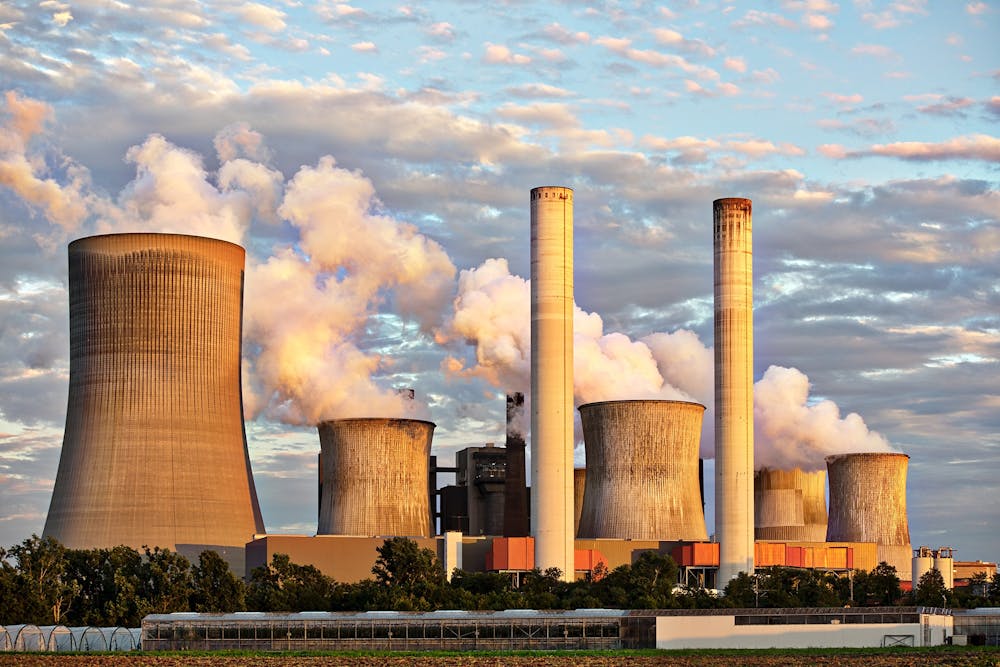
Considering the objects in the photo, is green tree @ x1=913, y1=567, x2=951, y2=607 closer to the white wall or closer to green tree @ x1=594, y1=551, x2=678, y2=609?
green tree @ x1=594, y1=551, x2=678, y2=609

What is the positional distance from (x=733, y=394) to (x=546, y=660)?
25865 millimetres

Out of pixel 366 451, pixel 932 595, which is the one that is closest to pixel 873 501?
pixel 932 595

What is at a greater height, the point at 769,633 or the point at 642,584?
the point at 642,584

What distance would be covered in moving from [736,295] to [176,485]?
78.7ft

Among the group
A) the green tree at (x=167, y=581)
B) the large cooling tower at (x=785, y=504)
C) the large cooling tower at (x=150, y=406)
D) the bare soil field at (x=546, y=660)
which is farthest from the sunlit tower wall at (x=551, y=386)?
the large cooling tower at (x=785, y=504)

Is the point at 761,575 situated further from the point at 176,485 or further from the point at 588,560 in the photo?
the point at 176,485

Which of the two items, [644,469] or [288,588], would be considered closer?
[288,588]

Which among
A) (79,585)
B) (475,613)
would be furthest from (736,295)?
(79,585)

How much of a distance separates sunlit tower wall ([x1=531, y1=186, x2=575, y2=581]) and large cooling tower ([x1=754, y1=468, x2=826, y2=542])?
66.6ft

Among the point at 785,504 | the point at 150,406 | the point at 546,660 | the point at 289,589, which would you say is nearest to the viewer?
the point at 546,660

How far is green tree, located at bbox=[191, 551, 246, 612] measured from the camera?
57.4m

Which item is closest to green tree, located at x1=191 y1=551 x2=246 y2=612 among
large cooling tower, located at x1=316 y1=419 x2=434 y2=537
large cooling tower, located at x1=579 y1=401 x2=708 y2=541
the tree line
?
the tree line

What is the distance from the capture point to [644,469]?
66188 mm

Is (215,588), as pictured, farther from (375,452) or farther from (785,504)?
(785,504)
